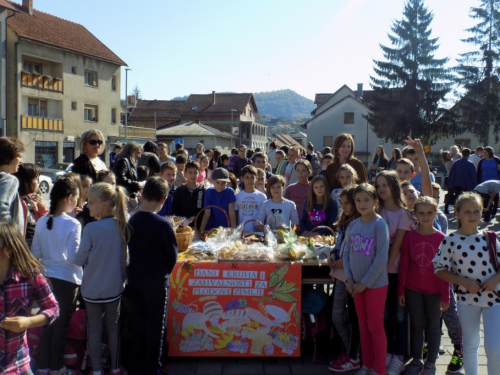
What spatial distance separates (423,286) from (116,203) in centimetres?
273

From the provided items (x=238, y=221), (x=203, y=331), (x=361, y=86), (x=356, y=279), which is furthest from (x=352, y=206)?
(x=361, y=86)

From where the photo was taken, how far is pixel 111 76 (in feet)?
149

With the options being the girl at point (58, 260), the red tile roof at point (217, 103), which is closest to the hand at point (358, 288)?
the girl at point (58, 260)

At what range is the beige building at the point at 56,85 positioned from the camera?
3553 centimetres

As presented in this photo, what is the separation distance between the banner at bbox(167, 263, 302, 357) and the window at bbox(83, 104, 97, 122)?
40.6m

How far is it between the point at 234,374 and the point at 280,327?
599mm

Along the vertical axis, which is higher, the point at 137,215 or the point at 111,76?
the point at 111,76

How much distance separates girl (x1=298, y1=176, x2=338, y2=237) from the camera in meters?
6.03

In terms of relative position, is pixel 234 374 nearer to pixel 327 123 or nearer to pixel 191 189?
pixel 191 189

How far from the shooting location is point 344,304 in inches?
188

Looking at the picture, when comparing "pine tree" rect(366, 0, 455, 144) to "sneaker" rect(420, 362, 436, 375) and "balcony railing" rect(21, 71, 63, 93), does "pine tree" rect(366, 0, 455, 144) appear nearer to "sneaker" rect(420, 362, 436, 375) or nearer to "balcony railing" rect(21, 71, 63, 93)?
"balcony railing" rect(21, 71, 63, 93)

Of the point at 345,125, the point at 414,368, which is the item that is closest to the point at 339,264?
the point at 414,368

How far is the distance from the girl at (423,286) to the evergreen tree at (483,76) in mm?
43073

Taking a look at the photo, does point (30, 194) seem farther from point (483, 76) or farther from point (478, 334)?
point (483, 76)
